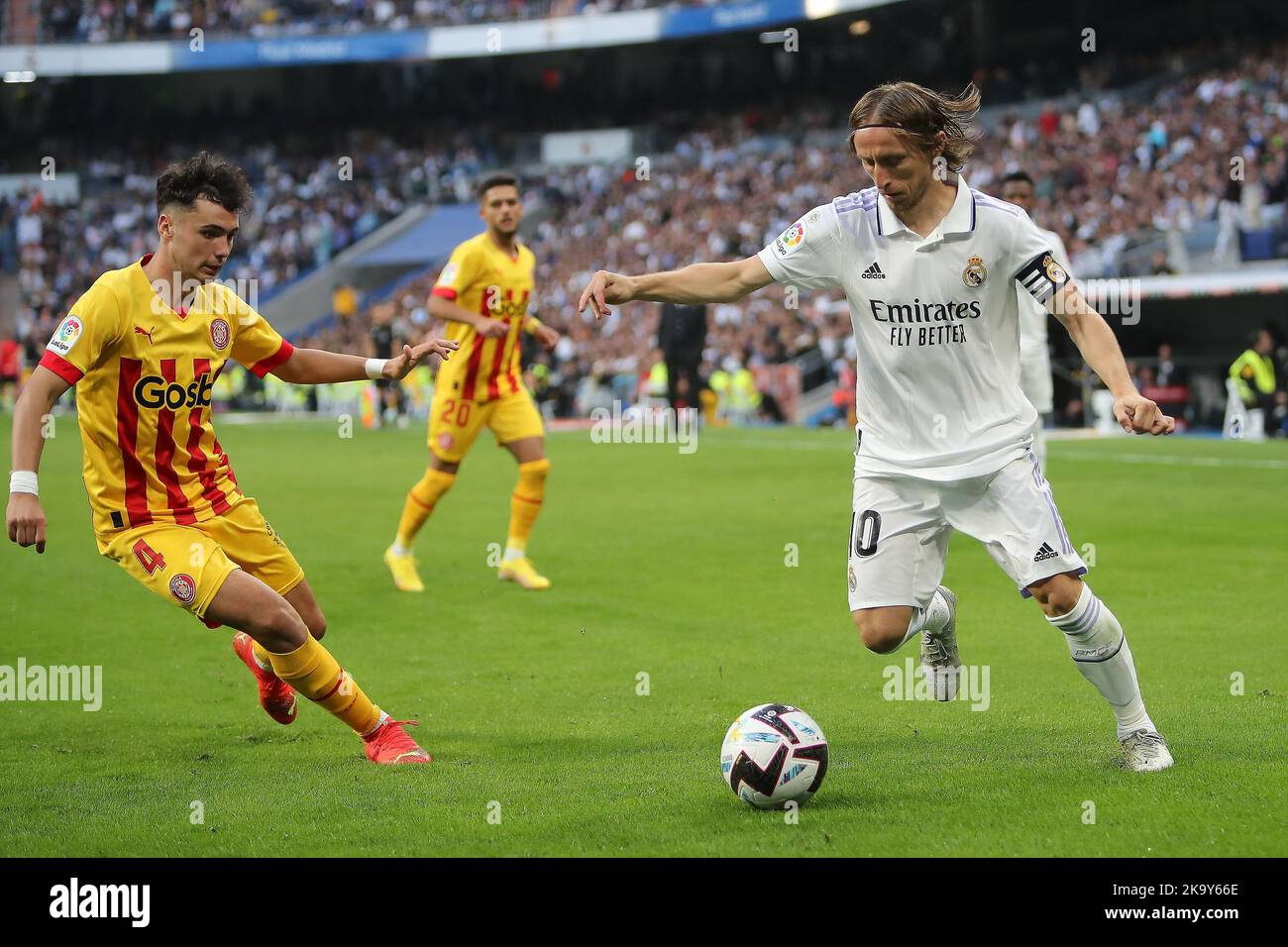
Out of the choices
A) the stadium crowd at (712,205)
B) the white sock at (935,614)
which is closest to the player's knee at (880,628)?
the white sock at (935,614)

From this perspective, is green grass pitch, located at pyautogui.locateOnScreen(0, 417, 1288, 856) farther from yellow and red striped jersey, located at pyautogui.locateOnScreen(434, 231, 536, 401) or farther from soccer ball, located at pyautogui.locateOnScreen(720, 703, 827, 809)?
yellow and red striped jersey, located at pyautogui.locateOnScreen(434, 231, 536, 401)

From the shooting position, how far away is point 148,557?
5566 mm

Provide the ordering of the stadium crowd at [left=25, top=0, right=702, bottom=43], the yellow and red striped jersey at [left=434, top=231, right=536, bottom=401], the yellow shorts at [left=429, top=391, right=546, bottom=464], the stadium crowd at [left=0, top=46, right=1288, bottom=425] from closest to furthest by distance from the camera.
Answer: the yellow and red striped jersey at [left=434, top=231, right=536, bottom=401] < the yellow shorts at [left=429, top=391, right=546, bottom=464] < the stadium crowd at [left=0, top=46, right=1288, bottom=425] < the stadium crowd at [left=25, top=0, right=702, bottom=43]

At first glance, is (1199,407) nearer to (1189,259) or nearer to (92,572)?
(1189,259)

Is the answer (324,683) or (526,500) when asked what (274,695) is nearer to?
(324,683)

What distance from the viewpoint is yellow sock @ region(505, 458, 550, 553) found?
10.6m

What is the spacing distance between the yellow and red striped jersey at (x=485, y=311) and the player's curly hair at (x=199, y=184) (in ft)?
15.2

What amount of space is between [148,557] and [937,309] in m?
3.03

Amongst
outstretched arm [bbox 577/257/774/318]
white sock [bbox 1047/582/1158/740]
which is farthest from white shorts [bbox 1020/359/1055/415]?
outstretched arm [bbox 577/257/774/318]

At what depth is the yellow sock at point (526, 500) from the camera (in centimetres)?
1057

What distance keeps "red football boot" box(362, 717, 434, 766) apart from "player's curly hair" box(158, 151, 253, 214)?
6.78ft

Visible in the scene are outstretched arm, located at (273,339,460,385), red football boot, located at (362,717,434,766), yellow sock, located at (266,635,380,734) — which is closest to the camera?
yellow sock, located at (266,635,380,734)

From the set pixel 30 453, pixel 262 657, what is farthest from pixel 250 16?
pixel 30 453
